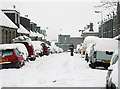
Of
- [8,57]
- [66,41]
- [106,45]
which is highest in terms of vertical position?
Answer: [106,45]

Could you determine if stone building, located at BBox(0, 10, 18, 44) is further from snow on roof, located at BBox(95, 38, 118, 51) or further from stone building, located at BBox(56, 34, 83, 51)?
stone building, located at BBox(56, 34, 83, 51)

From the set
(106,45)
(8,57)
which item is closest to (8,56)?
(8,57)

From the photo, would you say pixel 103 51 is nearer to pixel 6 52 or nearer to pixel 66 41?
pixel 6 52

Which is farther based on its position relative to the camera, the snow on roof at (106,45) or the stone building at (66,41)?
the stone building at (66,41)

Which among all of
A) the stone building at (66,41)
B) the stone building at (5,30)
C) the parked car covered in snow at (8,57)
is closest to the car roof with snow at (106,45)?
the parked car covered in snow at (8,57)

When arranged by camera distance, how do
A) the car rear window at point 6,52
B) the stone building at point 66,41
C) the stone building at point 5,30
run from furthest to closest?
the stone building at point 66,41
the stone building at point 5,30
the car rear window at point 6,52

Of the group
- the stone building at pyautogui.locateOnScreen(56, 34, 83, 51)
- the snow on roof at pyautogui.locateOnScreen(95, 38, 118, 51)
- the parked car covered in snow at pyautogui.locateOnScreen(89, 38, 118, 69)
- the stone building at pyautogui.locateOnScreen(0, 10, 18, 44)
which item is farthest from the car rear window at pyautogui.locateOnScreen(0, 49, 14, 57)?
the stone building at pyautogui.locateOnScreen(56, 34, 83, 51)

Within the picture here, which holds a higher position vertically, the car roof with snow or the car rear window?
the car roof with snow

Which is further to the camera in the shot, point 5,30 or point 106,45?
point 5,30

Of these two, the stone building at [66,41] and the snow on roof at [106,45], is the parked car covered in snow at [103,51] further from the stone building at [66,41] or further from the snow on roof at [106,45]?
the stone building at [66,41]

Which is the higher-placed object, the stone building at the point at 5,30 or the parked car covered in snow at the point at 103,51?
the stone building at the point at 5,30

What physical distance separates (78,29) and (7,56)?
114 meters

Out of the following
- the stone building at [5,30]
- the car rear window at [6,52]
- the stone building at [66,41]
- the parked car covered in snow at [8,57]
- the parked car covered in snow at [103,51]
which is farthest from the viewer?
the stone building at [66,41]

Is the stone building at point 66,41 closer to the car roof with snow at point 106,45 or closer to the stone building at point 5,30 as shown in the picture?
the stone building at point 5,30
